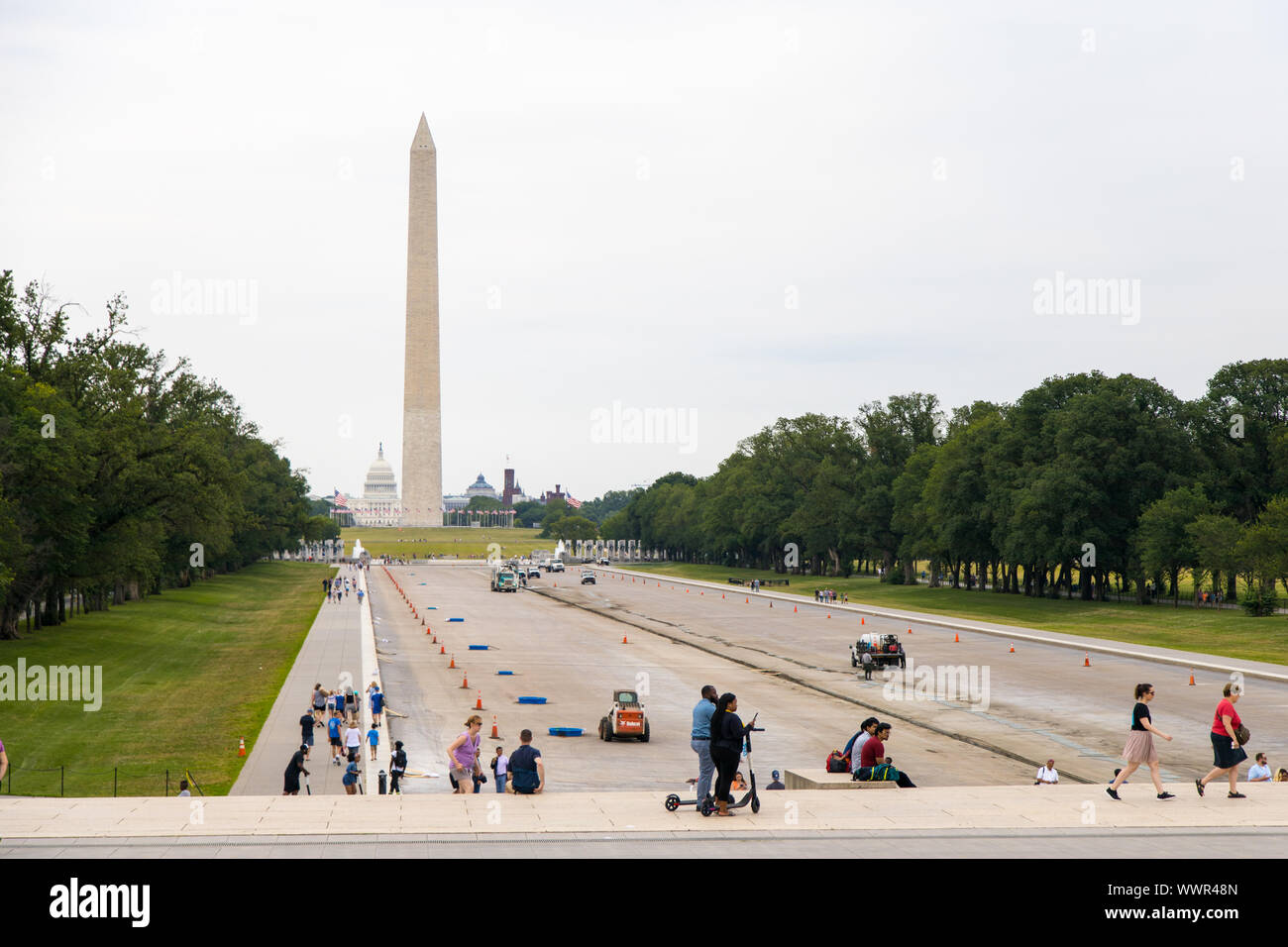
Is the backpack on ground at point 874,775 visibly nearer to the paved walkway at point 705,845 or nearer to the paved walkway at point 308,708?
the paved walkway at point 705,845

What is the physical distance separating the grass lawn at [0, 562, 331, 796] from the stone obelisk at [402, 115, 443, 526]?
84.1 m

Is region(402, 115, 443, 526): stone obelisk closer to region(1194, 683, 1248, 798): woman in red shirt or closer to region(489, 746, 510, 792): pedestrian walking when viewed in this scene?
region(489, 746, 510, 792): pedestrian walking

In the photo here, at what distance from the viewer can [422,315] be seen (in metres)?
160

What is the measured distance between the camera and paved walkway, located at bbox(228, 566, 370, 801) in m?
25.5

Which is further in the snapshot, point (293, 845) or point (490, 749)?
point (490, 749)

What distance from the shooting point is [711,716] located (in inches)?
642

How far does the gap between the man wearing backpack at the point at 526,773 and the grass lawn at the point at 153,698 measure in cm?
926

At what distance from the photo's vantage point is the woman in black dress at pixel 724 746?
15883mm

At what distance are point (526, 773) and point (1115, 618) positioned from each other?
63.5 m

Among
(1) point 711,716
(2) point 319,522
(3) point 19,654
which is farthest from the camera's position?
(2) point 319,522

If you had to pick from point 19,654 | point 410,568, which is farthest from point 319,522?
point 19,654

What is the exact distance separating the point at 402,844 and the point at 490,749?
16172mm

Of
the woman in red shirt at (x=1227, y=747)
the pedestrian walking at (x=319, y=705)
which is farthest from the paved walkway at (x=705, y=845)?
the pedestrian walking at (x=319, y=705)
